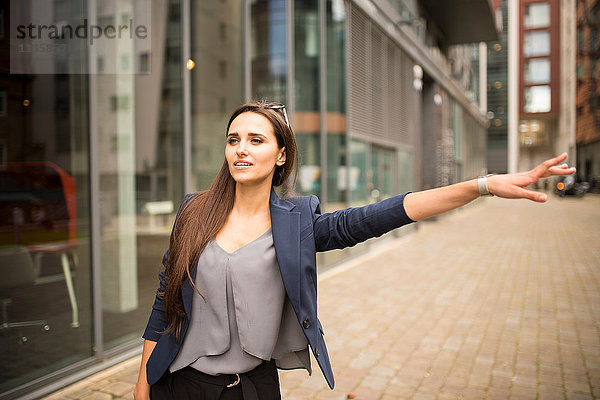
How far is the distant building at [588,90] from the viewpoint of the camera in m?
40.9

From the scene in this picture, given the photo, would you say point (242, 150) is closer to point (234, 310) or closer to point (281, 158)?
point (281, 158)

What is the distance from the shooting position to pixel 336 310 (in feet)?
22.2

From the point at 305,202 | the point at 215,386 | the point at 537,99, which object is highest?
the point at 537,99

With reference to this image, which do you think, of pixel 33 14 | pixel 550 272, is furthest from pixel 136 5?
pixel 550 272

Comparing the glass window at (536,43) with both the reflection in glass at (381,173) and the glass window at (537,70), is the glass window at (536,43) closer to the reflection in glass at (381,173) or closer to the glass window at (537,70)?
the glass window at (537,70)

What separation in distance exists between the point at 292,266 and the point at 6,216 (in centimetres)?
348

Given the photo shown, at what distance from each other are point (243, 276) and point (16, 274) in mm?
3337

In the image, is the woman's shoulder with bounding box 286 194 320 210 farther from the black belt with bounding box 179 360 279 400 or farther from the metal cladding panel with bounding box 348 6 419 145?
the metal cladding panel with bounding box 348 6 419 145

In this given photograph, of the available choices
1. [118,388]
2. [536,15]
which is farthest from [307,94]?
[536,15]

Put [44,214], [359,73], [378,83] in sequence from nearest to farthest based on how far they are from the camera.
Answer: [44,214]
[359,73]
[378,83]

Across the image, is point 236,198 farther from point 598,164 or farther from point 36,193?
point 598,164

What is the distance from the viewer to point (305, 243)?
6.33 feet

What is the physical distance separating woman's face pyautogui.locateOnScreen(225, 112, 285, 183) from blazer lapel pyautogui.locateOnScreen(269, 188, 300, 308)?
0.59 feet

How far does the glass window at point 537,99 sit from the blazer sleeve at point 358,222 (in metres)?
70.6
